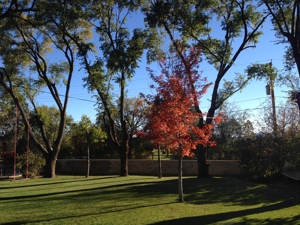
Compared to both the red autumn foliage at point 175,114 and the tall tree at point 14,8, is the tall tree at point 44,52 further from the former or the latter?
the red autumn foliage at point 175,114

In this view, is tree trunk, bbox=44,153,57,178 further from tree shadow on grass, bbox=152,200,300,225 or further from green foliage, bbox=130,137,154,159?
tree shadow on grass, bbox=152,200,300,225

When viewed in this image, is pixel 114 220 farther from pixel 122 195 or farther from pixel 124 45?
pixel 124 45

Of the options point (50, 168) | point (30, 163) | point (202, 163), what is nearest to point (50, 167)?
point (50, 168)

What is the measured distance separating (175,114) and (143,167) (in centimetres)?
1689

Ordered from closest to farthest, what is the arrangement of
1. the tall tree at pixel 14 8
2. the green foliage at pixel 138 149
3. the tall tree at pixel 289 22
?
the tall tree at pixel 289 22, the tall tree at pixel 14 8, the green foliage at pixel 138 149

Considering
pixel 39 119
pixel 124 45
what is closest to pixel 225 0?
pixel 124 45

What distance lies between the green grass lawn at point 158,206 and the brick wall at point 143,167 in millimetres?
9100

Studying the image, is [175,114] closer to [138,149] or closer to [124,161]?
[124,161]

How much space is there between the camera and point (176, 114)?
9.47 meters

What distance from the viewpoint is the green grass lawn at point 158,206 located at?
25.8 ft

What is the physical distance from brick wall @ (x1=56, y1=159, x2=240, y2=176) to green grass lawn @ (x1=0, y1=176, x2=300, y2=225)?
9100 mm

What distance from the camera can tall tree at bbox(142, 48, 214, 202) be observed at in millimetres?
9453

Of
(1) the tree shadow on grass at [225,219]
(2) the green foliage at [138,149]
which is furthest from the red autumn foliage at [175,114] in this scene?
(2) the green foliage at [138,149]

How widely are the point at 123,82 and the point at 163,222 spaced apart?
13.3 meters
